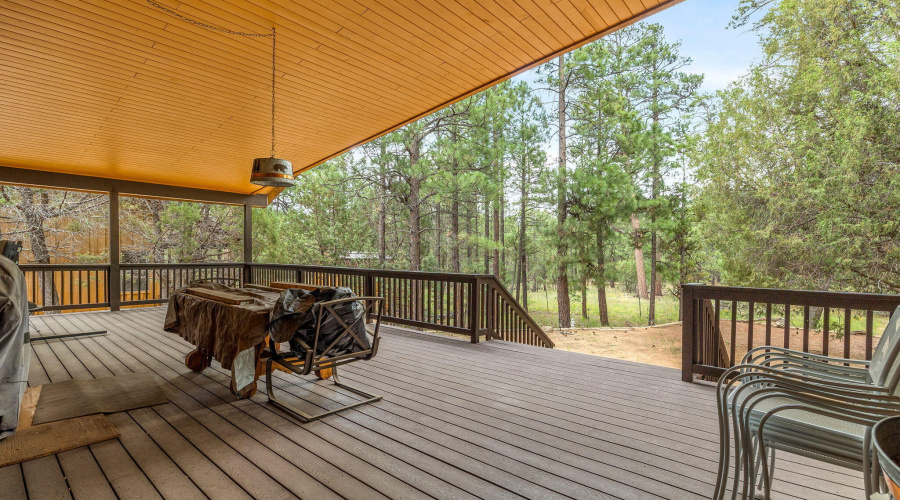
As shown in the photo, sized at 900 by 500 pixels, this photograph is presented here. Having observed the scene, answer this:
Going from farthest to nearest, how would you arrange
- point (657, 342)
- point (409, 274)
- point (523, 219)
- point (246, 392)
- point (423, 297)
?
point (523, 219) → point (657, 342) → point (409, 274) → point (423, 297) → point (246, 392)

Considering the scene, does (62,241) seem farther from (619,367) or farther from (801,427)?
(801,427)

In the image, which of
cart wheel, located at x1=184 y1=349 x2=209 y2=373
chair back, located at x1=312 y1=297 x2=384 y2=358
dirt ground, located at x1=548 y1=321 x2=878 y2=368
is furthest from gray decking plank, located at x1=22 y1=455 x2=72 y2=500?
dirt ground, located at x1=548 y1=321 x2=878 y2=368

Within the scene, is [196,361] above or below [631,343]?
above

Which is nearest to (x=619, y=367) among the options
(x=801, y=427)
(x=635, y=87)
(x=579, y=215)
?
(x=801, y=427)

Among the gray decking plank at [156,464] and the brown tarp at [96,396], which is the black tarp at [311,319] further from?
the brown tarp at [96,396]

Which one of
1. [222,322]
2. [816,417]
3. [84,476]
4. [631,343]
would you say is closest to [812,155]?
[631,343]

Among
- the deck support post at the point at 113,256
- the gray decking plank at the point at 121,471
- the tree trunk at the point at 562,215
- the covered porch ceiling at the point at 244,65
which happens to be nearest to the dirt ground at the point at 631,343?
the tree trunk at the point at 562,215

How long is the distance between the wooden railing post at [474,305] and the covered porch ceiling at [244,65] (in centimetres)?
233

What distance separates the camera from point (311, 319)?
9.16 feet

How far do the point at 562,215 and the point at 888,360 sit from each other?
10.6 meters

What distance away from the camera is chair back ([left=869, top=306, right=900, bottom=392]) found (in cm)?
150

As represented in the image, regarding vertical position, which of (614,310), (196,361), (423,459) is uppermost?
(196,361)

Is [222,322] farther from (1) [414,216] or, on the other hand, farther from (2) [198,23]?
(1) [414,216]

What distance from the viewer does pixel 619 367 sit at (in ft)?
13.2
